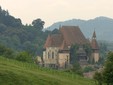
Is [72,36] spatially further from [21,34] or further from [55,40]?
[21,34]

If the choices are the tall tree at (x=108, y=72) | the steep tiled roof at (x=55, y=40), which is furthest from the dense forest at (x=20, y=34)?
Answer: the tall tree at (x=108, y=72)

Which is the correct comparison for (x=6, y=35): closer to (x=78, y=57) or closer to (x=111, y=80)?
(x=78, y=57)

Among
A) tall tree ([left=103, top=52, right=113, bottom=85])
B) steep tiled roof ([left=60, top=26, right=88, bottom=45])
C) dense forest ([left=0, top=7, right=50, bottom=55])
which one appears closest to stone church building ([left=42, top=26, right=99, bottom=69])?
steep tiled roof ([left=60, top=26, right=88, bottom=45])

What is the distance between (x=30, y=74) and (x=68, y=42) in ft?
243

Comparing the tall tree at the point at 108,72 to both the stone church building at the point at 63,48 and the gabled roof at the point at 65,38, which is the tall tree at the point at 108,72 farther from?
the gabled roof at the point at 65,38

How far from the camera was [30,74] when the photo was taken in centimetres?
4931

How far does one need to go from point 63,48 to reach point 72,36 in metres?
4.85

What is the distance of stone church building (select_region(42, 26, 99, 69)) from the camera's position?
123250mm

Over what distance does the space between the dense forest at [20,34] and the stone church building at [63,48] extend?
2361 cm

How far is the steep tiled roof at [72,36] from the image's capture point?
4882 inches

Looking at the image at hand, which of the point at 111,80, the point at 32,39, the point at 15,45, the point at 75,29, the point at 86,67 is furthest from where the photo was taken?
the point at 32,39

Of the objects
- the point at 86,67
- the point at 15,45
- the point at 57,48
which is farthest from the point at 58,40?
the point at 15,45

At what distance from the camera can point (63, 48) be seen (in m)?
123

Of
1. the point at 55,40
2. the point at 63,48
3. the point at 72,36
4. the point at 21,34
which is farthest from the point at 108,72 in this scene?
the point at 21,34
